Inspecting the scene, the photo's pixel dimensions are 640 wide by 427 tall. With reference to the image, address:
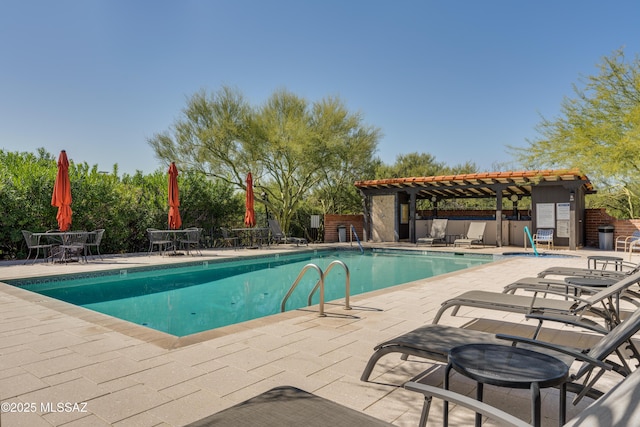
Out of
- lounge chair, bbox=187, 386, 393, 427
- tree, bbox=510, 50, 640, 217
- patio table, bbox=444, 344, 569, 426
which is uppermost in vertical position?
tree, bbox=510, 50, 640, 217

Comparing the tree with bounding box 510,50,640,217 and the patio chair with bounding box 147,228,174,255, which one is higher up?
the tree with bounding box 510,50,640,217

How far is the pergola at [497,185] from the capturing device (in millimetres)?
14445

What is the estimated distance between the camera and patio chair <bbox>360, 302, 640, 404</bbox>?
179 centimetres

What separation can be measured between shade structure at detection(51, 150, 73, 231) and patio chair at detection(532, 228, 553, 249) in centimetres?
1522

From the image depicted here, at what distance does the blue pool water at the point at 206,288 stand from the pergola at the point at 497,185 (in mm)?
4830

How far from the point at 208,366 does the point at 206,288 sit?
5.42 m

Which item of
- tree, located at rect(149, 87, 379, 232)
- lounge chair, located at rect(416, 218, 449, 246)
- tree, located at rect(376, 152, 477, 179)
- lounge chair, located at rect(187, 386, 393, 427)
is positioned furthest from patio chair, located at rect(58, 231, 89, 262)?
tree, located at rect(376, 152, 477, 179)

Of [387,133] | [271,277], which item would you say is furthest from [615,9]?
[271,277]

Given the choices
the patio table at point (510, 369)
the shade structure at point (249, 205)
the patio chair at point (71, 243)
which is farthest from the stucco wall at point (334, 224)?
the patio table at point (510, 369)

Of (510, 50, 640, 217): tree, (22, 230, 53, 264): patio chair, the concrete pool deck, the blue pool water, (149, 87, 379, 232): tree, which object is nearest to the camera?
the concrete pool deck

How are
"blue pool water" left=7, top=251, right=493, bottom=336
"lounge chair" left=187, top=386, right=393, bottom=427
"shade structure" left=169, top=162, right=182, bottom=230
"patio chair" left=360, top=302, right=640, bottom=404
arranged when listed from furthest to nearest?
"shade structure" left=169, top=162, right=182, bottom=230 < "blue pool water" left=7, top=251, right=493, bottom=336 < "patio chair" left=360, top=302, right=640, bottom=404 < "lounge chair" left=187, top=386, right=393, bottom=427

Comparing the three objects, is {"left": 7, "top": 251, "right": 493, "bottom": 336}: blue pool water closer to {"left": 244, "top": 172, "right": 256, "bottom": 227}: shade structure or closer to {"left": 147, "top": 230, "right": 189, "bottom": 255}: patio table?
{"left": 147, "top": 230, "right": 189, "bottom": 255}: patio table

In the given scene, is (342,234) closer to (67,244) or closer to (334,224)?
(334,224)

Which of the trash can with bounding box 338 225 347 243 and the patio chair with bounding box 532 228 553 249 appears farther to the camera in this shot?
the trash can with bounding box 338 225 347 243
